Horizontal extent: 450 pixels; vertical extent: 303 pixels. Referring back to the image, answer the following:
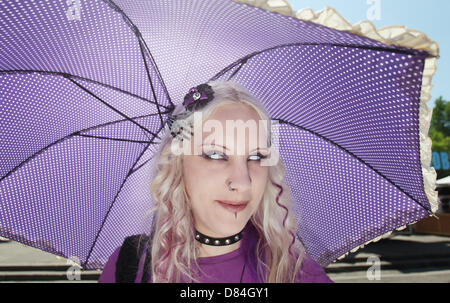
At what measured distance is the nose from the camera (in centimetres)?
119

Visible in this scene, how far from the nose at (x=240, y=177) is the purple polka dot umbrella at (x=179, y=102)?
21.0 inches

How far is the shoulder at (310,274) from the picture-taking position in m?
A: 1.35

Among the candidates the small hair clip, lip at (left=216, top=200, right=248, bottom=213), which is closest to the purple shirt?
lip at (left=216, top=200, right=248, bottom=213)

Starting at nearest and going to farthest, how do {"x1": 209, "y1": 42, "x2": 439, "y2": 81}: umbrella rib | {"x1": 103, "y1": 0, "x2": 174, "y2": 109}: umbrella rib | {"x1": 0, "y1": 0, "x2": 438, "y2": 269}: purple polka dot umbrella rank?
{"x1": 209, "y1": 42, "x2": 439, "y2": 81}: umbrella rib → {"x1": 0, "y1": 0, "x2": 438, "y2": 269}: purple polka dot umbrella → {"x1": 103, "y1": 0, "x2": 174, "y2": 109}: umbrella rib

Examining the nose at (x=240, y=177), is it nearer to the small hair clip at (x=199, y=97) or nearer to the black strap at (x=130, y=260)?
the small hair clip at (x=199, y=97)

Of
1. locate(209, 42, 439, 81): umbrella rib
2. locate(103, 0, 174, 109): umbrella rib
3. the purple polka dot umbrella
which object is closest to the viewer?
locate(209, 42, 439, 81): umbrella rib

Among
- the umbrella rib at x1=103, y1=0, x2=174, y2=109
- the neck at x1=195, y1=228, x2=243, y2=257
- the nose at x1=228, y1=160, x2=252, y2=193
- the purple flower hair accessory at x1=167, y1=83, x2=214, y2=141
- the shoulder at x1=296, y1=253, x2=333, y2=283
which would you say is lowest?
the shoulder at x1=296, y1=253, x2=333, y2=283

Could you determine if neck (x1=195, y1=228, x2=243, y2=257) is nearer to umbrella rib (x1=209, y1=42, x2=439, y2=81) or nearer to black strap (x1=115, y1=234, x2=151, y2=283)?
black strap (x1=115, y1=234, x2=151, y2=283)

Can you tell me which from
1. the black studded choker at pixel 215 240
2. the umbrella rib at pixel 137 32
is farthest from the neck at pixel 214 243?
the umbrella rib at pixel 137 32

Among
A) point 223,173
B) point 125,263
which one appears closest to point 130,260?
point 125,263

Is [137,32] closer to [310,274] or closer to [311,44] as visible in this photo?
[311,44]

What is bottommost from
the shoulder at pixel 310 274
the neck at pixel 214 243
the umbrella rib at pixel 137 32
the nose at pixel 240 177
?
the shoulder at pixel 310 274
